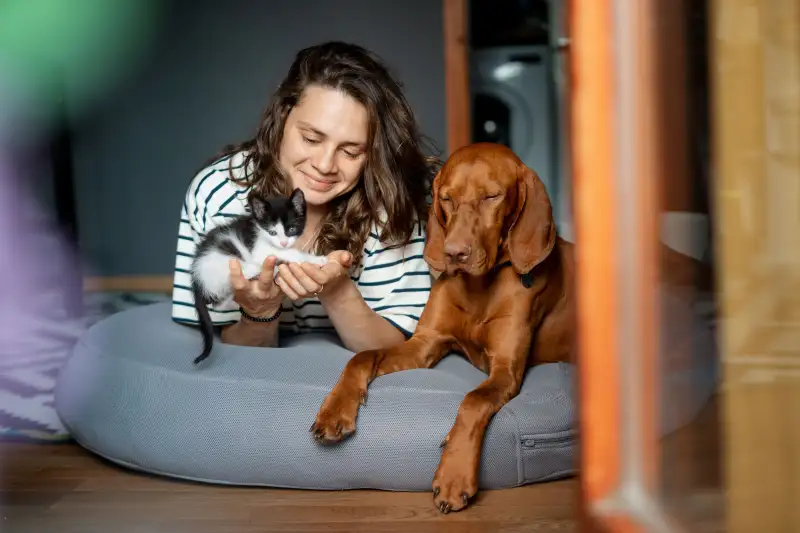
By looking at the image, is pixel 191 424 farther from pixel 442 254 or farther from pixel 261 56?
pixel 261 56

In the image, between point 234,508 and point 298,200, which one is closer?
point 234,508

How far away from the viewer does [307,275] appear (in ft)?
6.22

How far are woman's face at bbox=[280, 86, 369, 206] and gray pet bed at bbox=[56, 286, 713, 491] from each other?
0.43m

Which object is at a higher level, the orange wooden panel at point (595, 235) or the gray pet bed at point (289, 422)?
the orange wooden panel at point (595, 235)

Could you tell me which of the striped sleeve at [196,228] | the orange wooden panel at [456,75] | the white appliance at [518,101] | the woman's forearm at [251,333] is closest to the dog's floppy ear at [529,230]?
the woman's forearm at [251,333]

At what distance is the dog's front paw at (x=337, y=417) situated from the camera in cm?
174

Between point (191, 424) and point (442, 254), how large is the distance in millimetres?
688

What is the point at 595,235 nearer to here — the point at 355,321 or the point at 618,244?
the point at 618,244

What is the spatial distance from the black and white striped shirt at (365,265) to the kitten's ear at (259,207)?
208 mm

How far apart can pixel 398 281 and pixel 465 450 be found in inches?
27.8

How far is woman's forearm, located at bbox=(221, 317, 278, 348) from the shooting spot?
7.20 feet

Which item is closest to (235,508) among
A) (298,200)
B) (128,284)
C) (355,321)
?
(355,321)

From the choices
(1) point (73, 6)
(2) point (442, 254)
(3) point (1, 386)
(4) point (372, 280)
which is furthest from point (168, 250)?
(2) point (442, 254)

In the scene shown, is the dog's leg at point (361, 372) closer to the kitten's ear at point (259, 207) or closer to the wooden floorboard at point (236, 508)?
the wooden floorboard at point (236, 508)
